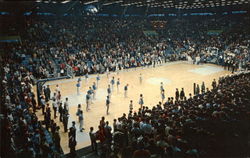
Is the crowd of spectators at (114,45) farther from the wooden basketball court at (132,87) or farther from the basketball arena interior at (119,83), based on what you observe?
the wooden basketball court at (132,87)

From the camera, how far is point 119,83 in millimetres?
21281

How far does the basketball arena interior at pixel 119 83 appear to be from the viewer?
28.1ft

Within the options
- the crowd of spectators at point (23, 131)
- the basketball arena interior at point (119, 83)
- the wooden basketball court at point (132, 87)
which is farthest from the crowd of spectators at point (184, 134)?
the wooden basketball court at point (132, 87)

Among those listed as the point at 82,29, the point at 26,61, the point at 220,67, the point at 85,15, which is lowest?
the point at 220,67

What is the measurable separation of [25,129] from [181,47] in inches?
1470

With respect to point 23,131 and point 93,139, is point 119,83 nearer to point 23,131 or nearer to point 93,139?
point 93,139

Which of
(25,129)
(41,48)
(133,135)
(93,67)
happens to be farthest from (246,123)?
(41,48)

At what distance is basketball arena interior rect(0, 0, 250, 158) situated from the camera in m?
8.55

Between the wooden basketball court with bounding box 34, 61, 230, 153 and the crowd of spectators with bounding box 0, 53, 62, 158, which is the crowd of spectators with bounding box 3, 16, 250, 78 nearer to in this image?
the wooden basketball court with bounding box 34, 61, 230, 153

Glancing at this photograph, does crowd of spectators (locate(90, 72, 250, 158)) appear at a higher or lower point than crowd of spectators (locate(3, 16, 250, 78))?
lower

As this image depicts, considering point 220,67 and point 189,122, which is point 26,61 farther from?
point 220,67

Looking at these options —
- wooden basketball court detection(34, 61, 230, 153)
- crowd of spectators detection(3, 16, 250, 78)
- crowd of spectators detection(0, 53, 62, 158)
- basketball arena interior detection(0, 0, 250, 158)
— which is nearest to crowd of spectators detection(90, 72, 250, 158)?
basketball arena interior detection(0, 0, 250, 158)

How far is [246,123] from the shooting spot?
8719mm

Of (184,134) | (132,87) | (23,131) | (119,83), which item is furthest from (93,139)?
(132,87)
